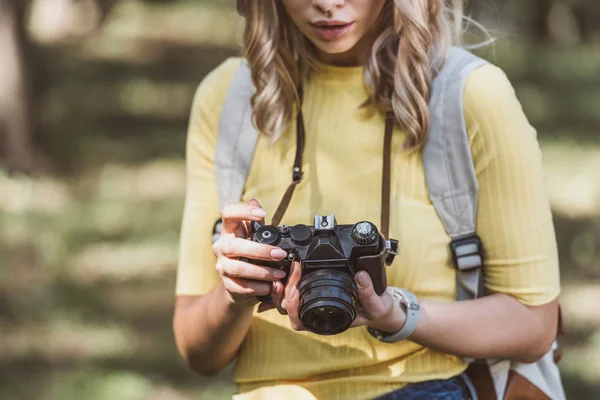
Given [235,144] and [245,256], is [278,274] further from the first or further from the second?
[235,144]

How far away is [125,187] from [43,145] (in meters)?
0.88

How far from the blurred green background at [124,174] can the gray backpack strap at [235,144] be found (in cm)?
74

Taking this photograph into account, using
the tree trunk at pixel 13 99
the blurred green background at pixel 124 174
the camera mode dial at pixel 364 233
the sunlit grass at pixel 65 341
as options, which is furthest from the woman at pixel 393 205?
the tree trunk at pixel 13 99

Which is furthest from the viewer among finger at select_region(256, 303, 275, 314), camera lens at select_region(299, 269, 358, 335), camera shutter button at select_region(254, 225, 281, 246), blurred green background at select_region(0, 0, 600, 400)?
blurred green background at select_region(0, 0, 600, 400)

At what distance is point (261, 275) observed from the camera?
78.2 inches

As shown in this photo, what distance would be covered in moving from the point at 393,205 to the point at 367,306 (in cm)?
30

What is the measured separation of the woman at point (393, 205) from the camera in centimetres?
219

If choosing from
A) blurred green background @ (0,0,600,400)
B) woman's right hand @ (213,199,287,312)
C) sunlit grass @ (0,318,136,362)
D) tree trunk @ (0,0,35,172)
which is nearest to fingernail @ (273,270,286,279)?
woman's right hand @ (213,199,287,312)

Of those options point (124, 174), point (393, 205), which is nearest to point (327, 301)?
point (393, 205)

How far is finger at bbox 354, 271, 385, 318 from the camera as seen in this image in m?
1.94

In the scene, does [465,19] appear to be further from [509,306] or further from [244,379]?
[244,379]

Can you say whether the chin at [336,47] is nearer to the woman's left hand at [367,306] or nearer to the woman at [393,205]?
the woman at [393,205]

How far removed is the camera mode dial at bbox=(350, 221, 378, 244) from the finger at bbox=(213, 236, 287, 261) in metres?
0.14

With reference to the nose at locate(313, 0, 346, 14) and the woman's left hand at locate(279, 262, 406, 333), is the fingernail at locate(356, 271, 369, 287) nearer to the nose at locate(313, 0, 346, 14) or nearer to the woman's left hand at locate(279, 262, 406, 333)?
the woman's left hand at locate(279, 262, 406, 333)
